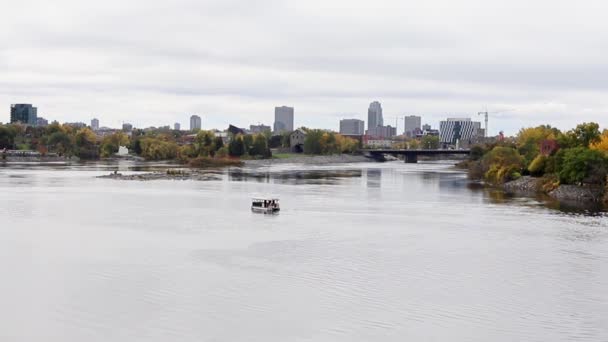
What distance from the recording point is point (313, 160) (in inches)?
4264

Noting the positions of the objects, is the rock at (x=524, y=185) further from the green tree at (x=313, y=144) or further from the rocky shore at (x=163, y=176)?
the green tree at (x=313, y=144)

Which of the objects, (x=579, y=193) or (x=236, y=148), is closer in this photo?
(x=579, y=193)

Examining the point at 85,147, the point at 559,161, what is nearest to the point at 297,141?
the point at 85,147

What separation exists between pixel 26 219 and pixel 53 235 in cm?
526

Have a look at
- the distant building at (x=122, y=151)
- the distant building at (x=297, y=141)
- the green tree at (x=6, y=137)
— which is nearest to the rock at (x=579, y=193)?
the distant building at (x=297, y=141)

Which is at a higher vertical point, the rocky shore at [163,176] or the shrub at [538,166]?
the shrub at [538,166]

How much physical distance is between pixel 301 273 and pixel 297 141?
102402 mm

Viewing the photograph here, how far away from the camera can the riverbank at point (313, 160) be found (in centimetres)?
9753

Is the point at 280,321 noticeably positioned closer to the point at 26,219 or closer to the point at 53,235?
the point at 53,235

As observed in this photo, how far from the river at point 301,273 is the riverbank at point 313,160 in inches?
2210

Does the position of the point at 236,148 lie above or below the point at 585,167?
above

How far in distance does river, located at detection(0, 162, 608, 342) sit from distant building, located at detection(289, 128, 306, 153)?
3248 inches

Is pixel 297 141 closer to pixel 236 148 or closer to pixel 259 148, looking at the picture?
pixel 259 148

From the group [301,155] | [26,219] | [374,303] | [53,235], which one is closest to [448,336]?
[374,303]
